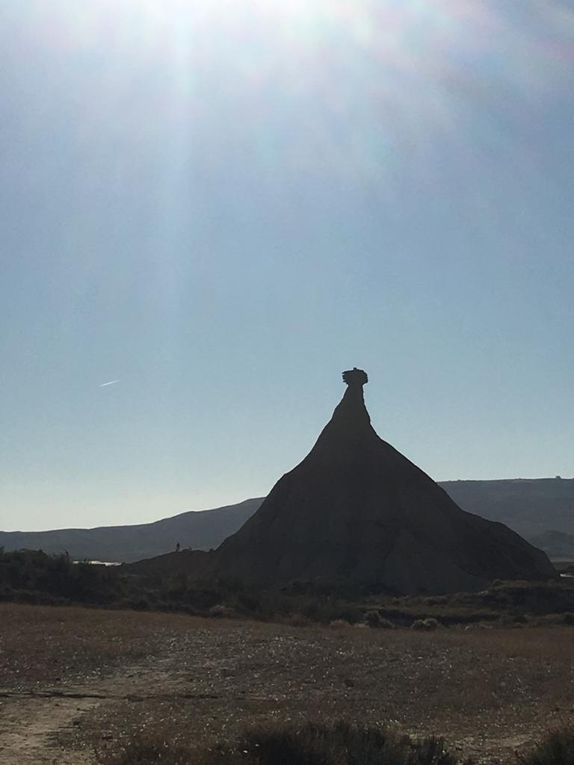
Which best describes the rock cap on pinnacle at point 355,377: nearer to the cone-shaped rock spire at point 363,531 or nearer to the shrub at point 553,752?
the cone-shaped rock spire at point 363,531

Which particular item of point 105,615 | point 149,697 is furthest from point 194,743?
point 105,615

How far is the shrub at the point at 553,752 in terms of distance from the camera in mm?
9469

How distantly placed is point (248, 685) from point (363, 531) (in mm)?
41294

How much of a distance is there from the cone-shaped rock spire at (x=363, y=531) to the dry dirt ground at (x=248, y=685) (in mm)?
27799

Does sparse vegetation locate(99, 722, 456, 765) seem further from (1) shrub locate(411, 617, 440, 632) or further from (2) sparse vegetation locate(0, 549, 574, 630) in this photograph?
(1) shrub locate(411, 617, 440, 632)

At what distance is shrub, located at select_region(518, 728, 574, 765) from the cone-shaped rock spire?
41058 mm

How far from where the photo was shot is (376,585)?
5038cm

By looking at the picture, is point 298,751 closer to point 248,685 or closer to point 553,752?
point 553,752

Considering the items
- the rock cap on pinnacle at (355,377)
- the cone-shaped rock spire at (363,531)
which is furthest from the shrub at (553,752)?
the rock cap on pinnacle at (355,377)

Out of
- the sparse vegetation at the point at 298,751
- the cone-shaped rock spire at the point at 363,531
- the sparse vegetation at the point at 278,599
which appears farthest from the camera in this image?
the cone-shaped rock spire at the point at 363,531

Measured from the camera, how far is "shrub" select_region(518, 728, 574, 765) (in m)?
9.47

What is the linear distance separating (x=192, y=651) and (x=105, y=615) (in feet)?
31.0

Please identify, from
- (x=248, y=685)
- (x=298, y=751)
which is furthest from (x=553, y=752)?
(x=248, y=685)

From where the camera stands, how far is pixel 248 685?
1591cm
